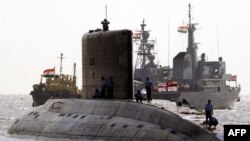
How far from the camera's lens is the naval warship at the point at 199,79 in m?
88.3

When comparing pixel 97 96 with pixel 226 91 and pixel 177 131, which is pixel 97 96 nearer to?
pixel 177 131

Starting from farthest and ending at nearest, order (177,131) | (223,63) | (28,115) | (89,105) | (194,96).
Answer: (223,63), (194,96), (28,115), (89,105), (177,131)

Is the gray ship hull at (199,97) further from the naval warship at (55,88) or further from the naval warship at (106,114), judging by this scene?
the naval warship at (106,114)

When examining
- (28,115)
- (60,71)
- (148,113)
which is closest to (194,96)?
(60,71)

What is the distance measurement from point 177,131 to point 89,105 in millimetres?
7348

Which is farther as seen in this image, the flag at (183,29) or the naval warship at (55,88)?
the flag at (183,29)

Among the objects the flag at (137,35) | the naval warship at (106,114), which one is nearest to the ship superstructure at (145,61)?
the flag at (137,35)

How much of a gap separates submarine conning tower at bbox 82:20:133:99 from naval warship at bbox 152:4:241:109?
58.2 metres

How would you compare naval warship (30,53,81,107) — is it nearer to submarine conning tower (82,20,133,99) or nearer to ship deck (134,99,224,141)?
submarine conning tower (82,20,133,99)

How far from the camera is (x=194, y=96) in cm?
8794

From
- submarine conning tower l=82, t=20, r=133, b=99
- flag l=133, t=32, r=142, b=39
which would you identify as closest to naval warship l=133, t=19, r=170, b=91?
flag l=133, t=32, r=142, b=39

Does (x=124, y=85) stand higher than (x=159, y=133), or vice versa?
(x=124, y=85)

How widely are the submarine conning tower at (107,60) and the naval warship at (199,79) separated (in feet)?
191

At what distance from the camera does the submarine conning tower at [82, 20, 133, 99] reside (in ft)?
90.6
